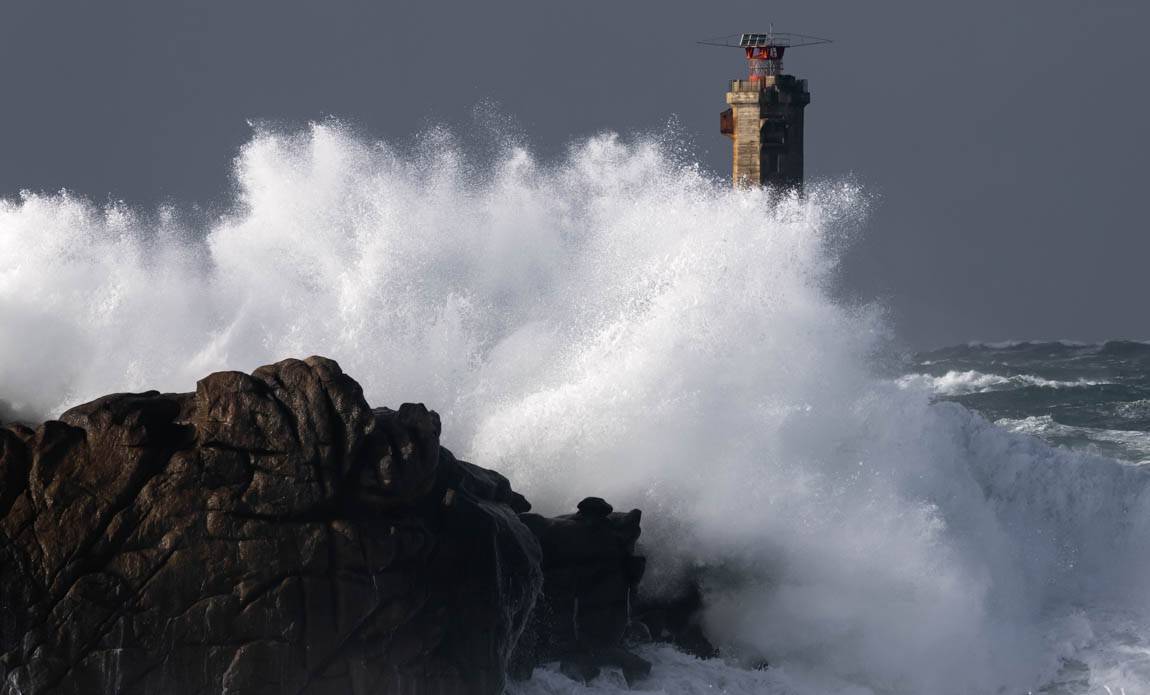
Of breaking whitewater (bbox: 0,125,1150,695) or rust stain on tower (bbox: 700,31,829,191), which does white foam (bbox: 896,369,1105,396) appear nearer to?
rust stain on tower (bbox: 700,31,829,191)

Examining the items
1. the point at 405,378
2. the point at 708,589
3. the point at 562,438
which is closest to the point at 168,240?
the point at 405,378

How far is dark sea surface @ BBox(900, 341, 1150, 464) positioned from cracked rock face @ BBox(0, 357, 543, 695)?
16.4m

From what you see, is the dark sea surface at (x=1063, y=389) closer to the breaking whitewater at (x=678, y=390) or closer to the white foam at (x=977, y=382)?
the white foam at (x=977, y=382)

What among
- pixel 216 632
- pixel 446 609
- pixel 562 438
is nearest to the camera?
pixel 216 632

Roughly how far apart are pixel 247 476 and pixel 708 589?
616 cm

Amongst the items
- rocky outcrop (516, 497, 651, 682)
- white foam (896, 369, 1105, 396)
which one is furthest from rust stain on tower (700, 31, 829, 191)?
rocky outcrop (516, 497, 651, 682)

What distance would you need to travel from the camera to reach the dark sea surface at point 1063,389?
28.9m

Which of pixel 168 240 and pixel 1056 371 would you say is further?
pixel 1056 371

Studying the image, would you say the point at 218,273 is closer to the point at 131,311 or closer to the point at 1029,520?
the point at 131,311

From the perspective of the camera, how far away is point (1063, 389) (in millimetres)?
35469

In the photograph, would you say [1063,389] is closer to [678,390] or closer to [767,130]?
[767,130]

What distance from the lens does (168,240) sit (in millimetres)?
22641

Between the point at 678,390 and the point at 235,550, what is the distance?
306 inches

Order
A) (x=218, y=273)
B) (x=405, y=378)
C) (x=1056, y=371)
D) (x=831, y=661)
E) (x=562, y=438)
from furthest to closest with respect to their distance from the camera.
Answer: (x=1056, y=371) < (x=218, y=273) < (x=405, y=378) < (x=562, y=438) < (x=831, y=661)
